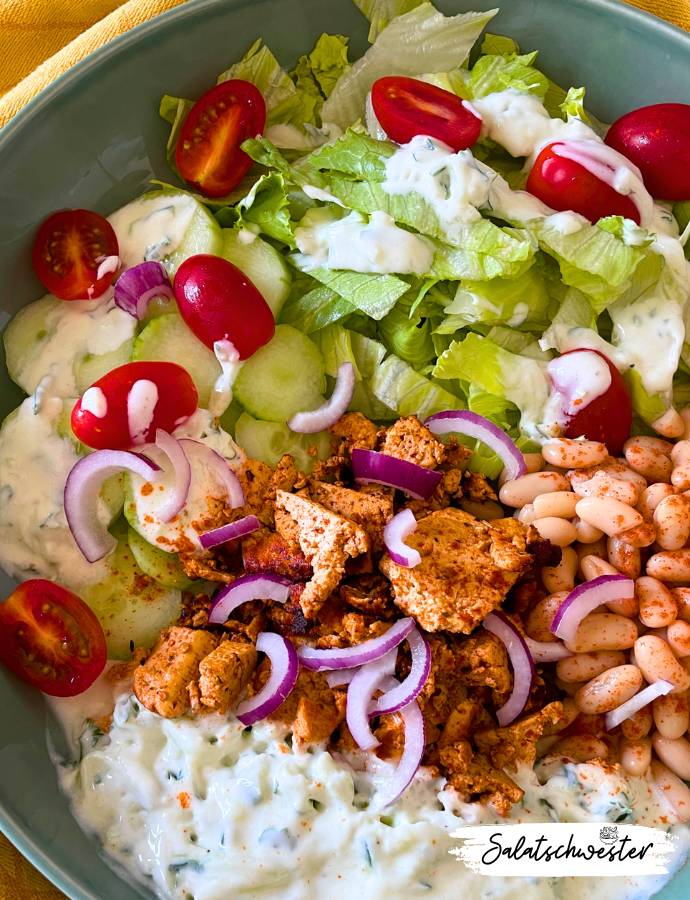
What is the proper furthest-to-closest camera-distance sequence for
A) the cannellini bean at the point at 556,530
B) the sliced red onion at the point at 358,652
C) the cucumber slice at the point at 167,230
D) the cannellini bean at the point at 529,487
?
the cucumber slice at the point at 167,230
the cannellini bean at the point at 529,487
the cannellini bean at the point at 556,530
the sliced red onion at the point at 358,652

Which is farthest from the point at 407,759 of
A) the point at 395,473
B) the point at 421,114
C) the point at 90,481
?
the point at 421,114

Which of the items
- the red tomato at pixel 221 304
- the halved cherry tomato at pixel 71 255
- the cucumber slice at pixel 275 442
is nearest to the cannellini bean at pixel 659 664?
the cucumber slice at pixel 275 442

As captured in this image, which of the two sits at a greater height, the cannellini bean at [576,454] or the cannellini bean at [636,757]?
the cannellini bean at [576,454]

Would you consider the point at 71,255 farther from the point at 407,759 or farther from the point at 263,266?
the point at 407,759

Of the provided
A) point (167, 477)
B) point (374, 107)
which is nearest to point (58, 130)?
point (374, 107)

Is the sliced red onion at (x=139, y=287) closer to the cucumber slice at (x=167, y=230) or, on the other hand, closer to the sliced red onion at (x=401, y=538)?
the cucumber slice at (x=167, y=230)

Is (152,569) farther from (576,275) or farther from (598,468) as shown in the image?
(576,275)
